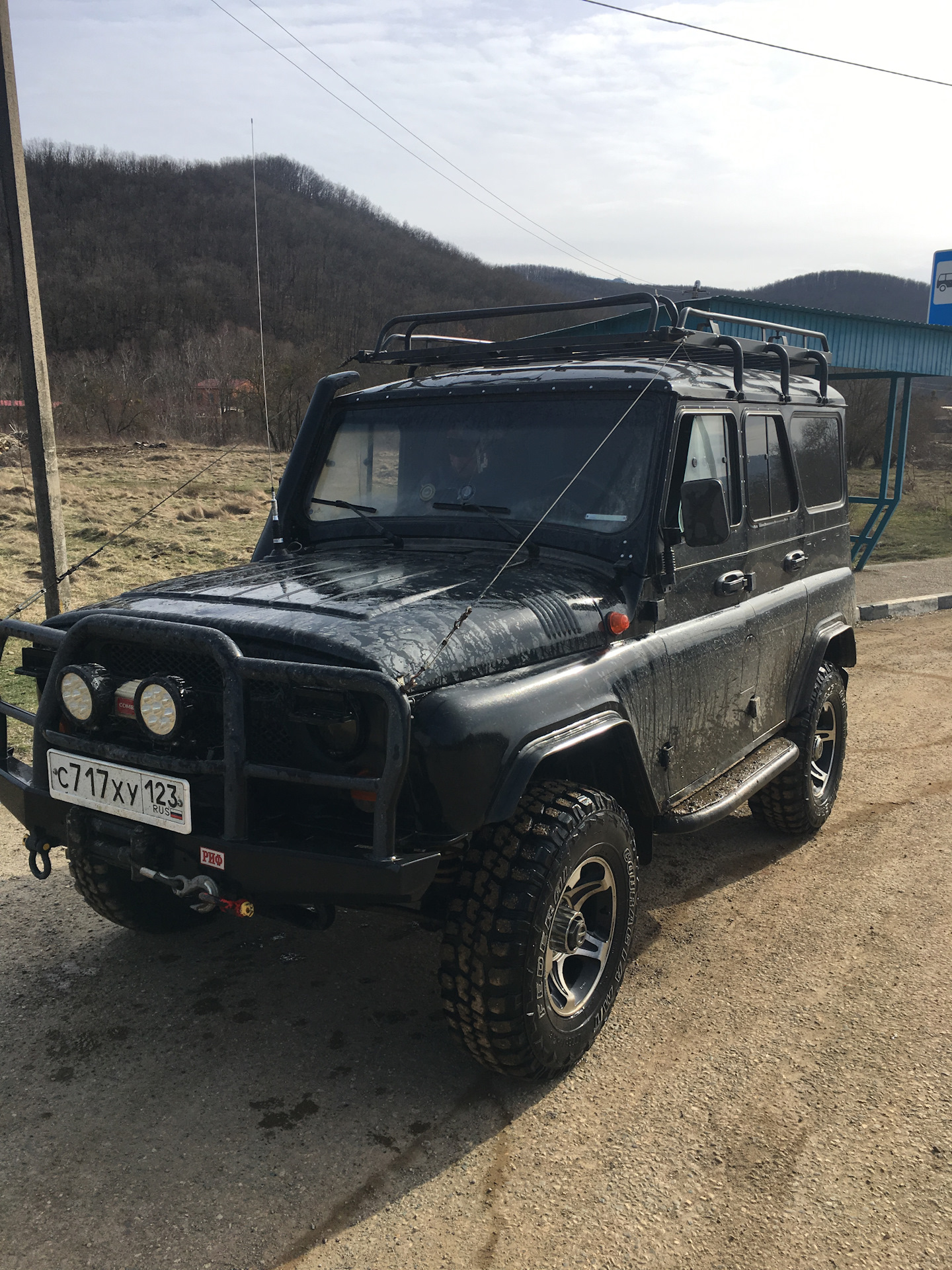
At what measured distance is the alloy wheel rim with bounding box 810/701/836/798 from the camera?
5074mm

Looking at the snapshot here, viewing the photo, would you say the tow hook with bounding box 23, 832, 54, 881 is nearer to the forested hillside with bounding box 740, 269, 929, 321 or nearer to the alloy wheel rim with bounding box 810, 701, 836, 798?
the alloy wheel rim with bounding box 810, 701, 836, 798

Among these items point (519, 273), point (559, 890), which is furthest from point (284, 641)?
point (519, 273)

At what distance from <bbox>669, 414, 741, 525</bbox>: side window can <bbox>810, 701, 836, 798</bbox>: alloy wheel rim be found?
1.49m

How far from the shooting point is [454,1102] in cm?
295

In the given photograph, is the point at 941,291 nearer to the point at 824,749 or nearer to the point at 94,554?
the point at 824,749

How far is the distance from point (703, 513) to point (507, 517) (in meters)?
0.74

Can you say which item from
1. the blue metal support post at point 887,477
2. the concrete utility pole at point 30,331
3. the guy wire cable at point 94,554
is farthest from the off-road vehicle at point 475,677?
the blue metal support post at point 887,477

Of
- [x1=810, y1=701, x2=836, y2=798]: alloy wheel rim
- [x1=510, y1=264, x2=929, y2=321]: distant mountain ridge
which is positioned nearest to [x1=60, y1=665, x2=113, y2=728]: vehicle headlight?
[x1=810, y1=701, x2=836, y2=798]: alloy wheel rim

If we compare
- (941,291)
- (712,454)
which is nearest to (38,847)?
(712,454)

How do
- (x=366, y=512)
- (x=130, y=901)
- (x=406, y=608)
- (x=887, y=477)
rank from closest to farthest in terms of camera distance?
(x=406, y=608) → (x=130, y=901) → (x=366, y=512) → (x=887, y=477)

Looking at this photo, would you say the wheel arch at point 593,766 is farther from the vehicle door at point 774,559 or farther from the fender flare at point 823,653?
the fender flare at point 823,653

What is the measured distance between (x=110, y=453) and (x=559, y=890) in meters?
17.1

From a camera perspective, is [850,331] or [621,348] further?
[850,331]

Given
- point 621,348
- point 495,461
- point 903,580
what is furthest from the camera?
point 903,580
